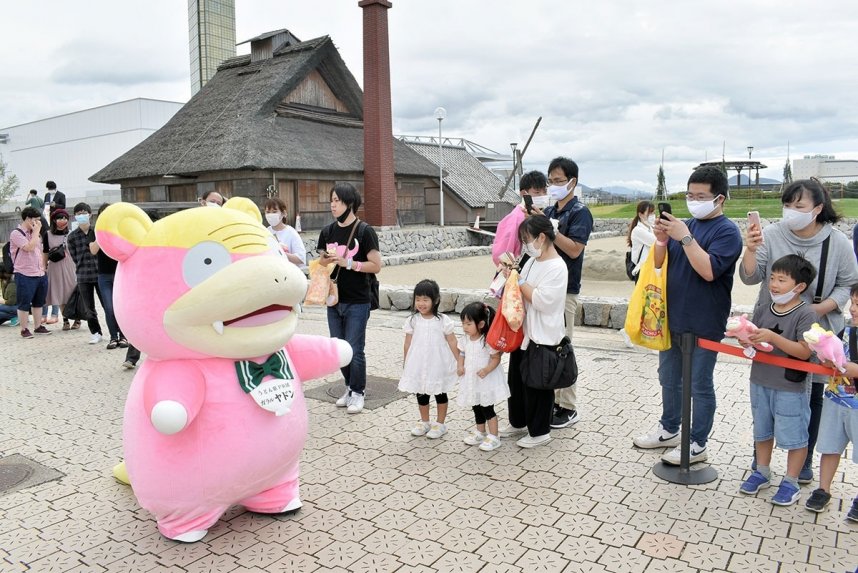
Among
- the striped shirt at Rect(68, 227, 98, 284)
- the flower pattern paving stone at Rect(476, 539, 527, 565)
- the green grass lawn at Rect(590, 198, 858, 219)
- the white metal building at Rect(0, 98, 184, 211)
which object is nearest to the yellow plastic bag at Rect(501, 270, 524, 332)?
the flower pattern paving stone at Rect(476, 539, 527, 565)

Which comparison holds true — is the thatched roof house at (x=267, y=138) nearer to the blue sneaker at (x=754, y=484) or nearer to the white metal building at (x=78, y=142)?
the white metal building at (x=78, y=142)

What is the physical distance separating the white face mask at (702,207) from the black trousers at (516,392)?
4.95 feet

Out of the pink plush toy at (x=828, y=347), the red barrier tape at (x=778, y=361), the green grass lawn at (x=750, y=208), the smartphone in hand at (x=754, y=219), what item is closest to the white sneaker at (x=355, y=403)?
the red barrier tape at (x=778, y=361)

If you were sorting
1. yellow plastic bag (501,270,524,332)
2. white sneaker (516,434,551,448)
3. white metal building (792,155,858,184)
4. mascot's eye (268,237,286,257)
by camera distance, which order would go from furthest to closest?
white metal building (792,155,858,184) → white sneaker (516,434,551,448) → yellow plastic bag (501,270,524,332) → mascot's eye (268,237,286,257)

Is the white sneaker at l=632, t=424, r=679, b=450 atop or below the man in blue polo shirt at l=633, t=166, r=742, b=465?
below

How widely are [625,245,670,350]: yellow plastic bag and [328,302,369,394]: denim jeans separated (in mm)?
2204

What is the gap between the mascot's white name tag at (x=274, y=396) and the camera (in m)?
3.29

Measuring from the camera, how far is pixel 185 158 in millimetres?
20375

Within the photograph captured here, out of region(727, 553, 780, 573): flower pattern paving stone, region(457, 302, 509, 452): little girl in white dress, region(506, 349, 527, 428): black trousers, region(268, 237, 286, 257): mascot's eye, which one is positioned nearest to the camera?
region(727, 553, 780, 573): flower pattern paving stone

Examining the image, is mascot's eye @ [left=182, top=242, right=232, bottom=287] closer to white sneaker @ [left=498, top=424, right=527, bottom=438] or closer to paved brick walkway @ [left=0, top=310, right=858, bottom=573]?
paved brick walkway @ [left=0, top=310, right=858, bottom=573]

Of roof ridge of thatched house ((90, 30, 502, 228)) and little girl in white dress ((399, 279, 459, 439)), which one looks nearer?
little girl in white dress ((399, 279, 459, 439))

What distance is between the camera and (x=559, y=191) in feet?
15.9

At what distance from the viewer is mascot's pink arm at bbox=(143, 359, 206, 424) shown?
10.2ft

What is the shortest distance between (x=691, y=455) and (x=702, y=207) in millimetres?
1609
